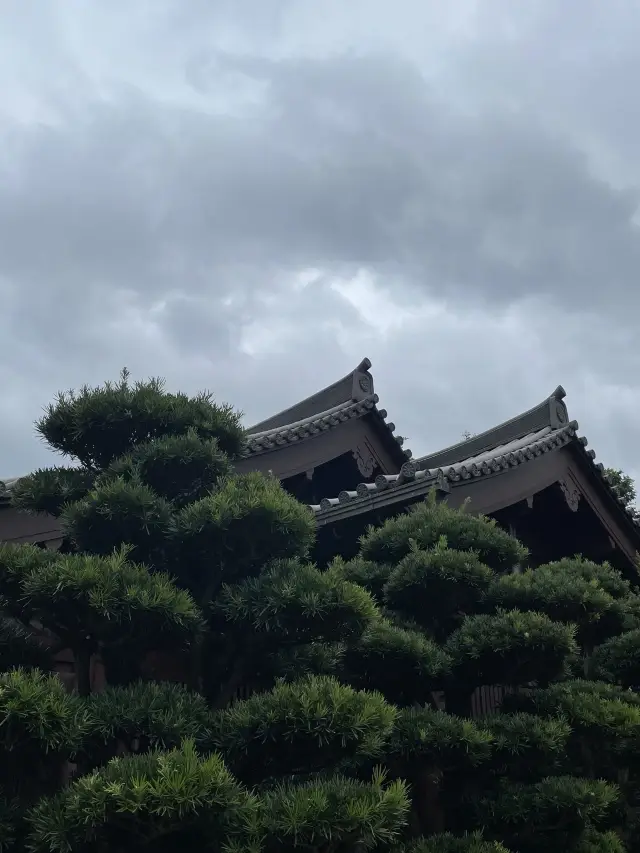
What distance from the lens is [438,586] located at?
760 centimetres

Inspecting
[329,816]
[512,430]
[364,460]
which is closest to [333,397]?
[364,460]

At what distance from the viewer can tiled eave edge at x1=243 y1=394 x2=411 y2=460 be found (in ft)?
36.3

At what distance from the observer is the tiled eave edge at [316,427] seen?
36.3ft

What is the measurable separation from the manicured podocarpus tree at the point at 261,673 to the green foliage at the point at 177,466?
2 centimetres

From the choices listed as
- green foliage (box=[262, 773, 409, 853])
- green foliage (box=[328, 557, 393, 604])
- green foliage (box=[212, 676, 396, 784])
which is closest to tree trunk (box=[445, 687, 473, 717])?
green foliage (box=[328, 557, 393, 604])

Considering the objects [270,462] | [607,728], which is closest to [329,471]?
[270,462]

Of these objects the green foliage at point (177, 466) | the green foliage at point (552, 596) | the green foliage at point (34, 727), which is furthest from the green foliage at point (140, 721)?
the green foliage at point (552, 596)

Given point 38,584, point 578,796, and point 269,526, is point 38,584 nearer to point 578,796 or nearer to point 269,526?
point 269,526

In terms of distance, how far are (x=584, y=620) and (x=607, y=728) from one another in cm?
97

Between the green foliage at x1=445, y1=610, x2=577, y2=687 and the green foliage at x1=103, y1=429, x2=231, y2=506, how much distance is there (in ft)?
8.18

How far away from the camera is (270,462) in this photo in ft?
37.3

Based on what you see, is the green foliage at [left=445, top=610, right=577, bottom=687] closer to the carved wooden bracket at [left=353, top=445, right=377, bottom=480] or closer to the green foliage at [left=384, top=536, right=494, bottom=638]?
the green foliage at [left=384, top=536, right=494, bottom=638]

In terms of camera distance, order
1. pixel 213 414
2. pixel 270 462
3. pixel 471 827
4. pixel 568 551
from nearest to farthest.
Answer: pixel 213 414 < pixel 471 827 < pixel 270 462 < pixel 568 551

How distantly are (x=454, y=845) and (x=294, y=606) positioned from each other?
7.98ft
